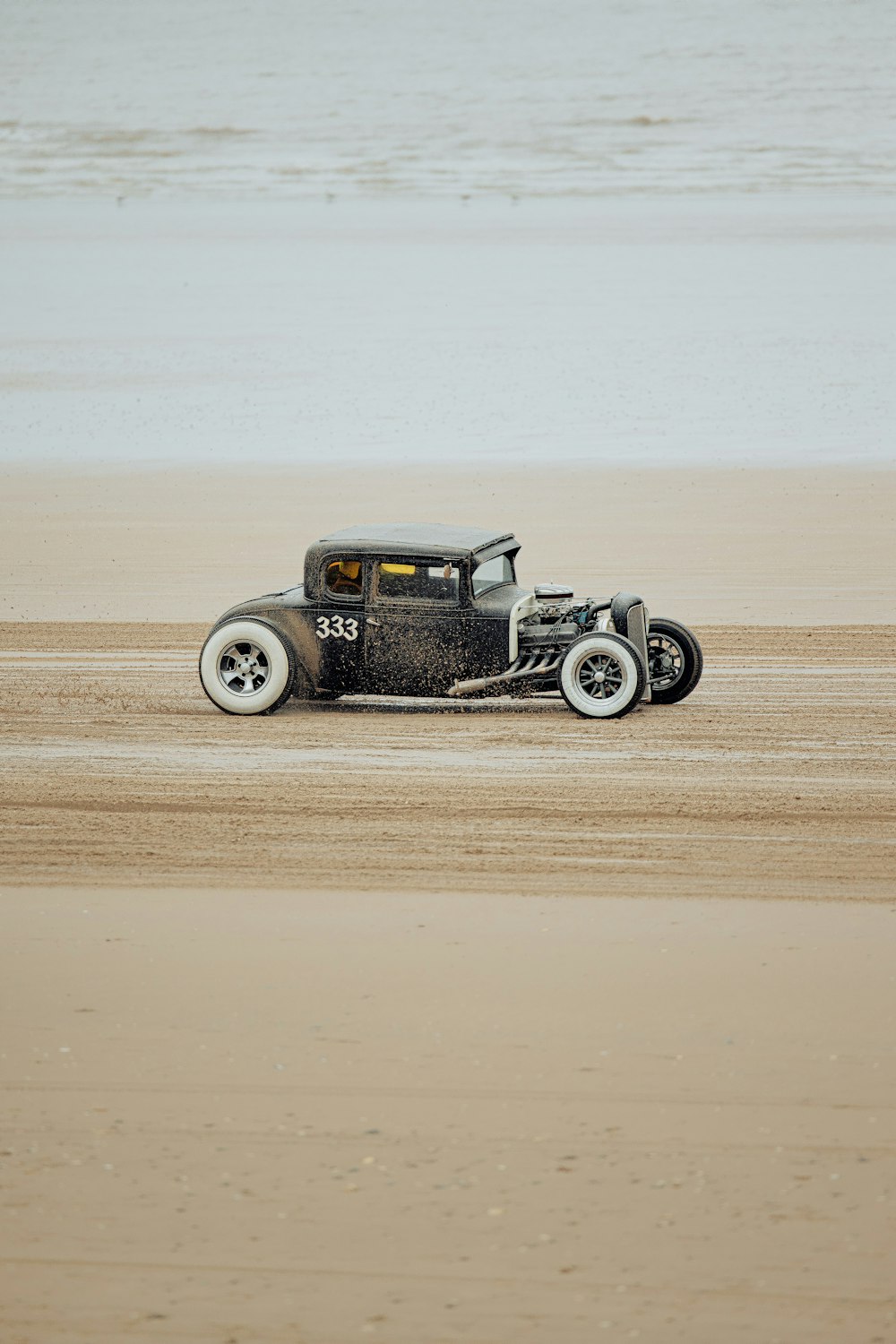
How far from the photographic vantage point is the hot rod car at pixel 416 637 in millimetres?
12141

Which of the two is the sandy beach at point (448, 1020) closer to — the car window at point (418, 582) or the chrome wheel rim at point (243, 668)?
the chrome wheel rim at point (243, 668)

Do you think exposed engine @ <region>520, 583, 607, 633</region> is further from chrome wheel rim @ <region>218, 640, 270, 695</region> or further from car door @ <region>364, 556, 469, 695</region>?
chrome wheel rim @ <region>218, 640, 270, 695</region>

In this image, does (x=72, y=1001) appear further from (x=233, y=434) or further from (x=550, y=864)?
(x=233, y=434)

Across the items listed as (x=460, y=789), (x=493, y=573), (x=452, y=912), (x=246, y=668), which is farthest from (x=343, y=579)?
(x=452, y=912)

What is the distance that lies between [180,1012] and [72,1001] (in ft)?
1.45

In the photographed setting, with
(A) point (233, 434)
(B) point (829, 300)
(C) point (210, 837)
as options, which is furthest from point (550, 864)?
(B) point (829, 300)

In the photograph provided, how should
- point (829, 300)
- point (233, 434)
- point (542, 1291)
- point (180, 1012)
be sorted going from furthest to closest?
point (829, 300) → point (233, 434) → point (180, 1012) → point (542, 1291)

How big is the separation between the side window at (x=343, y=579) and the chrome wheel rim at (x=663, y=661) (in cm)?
218

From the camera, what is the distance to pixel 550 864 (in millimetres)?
8672

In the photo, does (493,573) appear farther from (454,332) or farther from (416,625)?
(454,332)

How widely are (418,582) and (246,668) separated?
137 cm

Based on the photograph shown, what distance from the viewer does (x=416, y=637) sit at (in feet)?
39.9

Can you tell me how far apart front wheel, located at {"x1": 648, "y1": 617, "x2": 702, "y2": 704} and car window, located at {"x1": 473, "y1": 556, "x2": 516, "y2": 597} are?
1.09m

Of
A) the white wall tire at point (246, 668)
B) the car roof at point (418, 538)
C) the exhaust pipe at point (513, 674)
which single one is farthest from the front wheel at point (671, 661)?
the white wall tire at point (246, 668)
